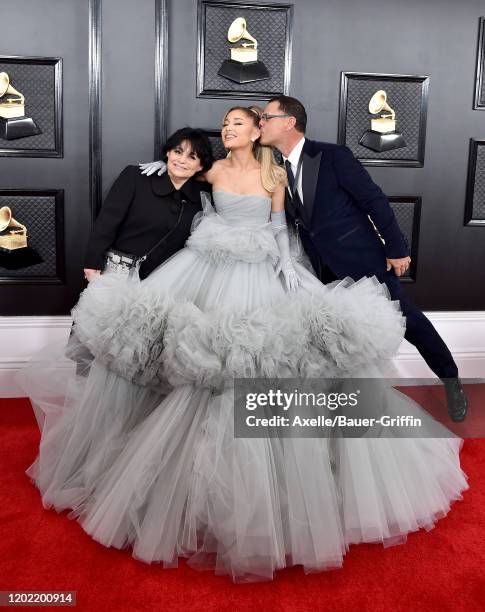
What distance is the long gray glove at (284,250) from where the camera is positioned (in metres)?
2.63

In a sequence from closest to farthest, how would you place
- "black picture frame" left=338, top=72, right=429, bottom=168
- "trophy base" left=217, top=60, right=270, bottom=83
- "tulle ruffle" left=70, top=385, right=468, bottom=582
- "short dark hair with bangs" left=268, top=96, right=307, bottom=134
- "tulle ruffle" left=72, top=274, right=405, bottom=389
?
"tulle ruffle" left=70, top=385, right=468, bottom=582, "tulle ruffle" left=72, top=274, right=405, bottom=389, "short dark hair with bangs" left=268, top=96, right=307, bottom=134, "trophy base" left=217, top=60, right=270, bottom=83, "black picture frame" left=338, top=72, right=429, bottom=168

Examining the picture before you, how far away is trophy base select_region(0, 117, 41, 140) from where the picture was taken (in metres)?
3.39

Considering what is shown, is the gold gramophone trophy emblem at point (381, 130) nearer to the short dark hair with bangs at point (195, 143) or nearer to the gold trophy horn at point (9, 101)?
the short dark hair with bangs at point (195, 143)

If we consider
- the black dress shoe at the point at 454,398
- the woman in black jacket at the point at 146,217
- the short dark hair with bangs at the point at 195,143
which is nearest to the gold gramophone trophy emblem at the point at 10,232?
the woman in black jacket at the point at 146,217

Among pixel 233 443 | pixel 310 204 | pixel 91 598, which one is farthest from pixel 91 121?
pixel 91 598

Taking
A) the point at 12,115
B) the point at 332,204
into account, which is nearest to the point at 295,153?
the point at 332,204

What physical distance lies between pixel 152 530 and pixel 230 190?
5.08ft

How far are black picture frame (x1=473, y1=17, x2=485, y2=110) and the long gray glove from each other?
175 cm

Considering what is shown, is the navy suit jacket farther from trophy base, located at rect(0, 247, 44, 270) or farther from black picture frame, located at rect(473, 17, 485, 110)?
trophy base, located at rect(0, 247, 44, 270)

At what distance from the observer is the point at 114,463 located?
2.32m

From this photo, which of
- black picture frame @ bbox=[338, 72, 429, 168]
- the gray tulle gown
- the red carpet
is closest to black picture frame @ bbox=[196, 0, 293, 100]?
black picture frame @ bbox=[338, 72, 429, 168]

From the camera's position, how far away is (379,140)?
3678 millimetres

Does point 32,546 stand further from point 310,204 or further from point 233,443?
point 310,204

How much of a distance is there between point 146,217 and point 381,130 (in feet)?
5.19
